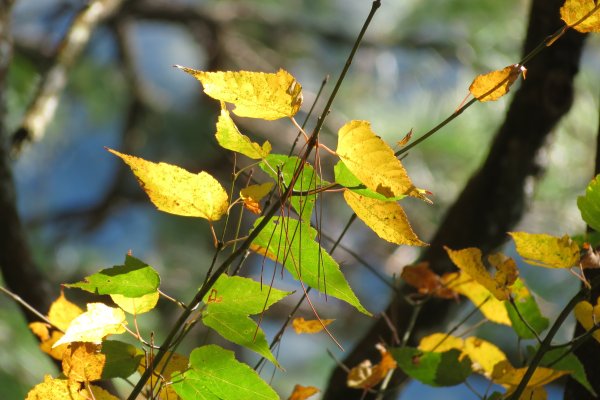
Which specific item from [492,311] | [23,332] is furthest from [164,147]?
[492,311]

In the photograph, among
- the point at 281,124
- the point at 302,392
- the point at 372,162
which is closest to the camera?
the point at 372,162

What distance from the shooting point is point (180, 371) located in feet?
0.80

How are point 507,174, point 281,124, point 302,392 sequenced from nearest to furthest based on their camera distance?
point 302,392
point 507,174
point 281,124

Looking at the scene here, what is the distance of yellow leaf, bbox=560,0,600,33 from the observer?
21cm

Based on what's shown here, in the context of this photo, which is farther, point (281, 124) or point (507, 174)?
point (281, 124)

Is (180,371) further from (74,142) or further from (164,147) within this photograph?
(74,142)

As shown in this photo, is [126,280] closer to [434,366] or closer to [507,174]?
[434,366]

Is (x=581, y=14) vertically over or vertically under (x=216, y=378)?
over

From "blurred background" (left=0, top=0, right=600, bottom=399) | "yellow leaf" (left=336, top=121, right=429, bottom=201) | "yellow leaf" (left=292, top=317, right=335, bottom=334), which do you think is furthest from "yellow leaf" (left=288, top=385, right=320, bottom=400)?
"blurred background" (left=0, top=0, right=600, bottom=399)

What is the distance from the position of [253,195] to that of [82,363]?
0.08 metres

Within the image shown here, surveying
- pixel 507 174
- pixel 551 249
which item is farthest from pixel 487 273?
pixel 507 174

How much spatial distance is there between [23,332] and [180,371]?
1.03 metres

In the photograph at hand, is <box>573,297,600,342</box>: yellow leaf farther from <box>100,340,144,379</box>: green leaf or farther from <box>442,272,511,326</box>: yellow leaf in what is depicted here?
<box>100,340,144,379</box>: green leaf

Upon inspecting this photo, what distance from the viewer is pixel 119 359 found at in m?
0.24
